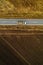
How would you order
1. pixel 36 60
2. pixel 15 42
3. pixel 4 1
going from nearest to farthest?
pixel 4 1
pixel 15 42
pixel 36 60

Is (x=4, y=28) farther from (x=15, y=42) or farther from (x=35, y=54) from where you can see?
(x=35, y=54)

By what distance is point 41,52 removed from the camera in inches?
71.4

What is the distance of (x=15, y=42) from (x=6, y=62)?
25 centimetres

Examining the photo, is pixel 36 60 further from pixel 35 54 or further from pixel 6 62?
pixel 6 62

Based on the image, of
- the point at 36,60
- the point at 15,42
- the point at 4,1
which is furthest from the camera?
the point at 36,60

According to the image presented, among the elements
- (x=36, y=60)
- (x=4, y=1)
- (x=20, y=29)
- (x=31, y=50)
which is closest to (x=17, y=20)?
(x=20, y=29)

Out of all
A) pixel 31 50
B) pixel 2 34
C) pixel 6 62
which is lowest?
pixel 6 62

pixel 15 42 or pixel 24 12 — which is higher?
pixel 24 12

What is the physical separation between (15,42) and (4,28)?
170 millimetres

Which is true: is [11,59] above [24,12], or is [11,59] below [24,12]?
below

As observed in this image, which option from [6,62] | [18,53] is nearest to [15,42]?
[18,53]

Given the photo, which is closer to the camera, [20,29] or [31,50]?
[20,29]

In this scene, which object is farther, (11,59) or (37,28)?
(11,59)

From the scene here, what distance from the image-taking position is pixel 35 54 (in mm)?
1824
